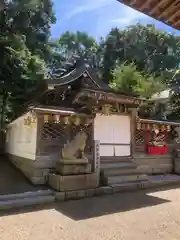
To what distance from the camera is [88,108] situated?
989 centimetres

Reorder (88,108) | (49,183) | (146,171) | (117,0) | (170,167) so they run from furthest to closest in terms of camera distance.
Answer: (170,167), (146,171), (88,108), (49,183), (117,0)

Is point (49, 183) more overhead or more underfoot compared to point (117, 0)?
more underfoot

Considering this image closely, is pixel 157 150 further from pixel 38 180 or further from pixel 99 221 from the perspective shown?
pixel 99 221

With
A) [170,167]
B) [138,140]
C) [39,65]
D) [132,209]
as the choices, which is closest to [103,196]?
[132,209]

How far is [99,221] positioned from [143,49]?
1256 inches

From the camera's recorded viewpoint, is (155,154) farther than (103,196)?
Yes

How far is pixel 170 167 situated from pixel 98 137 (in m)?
4.93

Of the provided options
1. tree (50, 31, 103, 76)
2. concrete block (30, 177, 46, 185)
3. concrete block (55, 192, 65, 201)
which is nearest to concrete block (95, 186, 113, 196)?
concrete block (55, 192, 65, 201)

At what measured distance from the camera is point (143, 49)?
111 feet

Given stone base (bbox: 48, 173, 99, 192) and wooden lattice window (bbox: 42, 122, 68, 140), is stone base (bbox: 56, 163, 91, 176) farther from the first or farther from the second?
wooden lattice window (bbox: 42, 122, 68, 140)

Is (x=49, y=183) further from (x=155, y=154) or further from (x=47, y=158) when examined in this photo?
(x=155, y=154)

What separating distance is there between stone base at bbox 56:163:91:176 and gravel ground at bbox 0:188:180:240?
104cm

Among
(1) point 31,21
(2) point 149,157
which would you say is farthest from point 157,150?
(1) point 31,21

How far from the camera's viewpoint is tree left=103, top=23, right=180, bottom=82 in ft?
109
